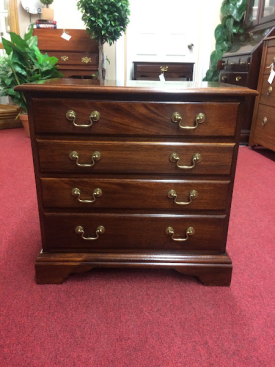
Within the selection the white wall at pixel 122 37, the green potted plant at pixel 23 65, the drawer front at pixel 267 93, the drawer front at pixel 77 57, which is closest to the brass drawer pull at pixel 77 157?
the green potted plant at pixel 23 65

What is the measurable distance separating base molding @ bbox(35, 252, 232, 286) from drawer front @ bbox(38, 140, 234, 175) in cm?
31

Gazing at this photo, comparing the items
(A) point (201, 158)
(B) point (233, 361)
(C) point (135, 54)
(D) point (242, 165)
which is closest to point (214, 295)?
(B) point (233, 361)

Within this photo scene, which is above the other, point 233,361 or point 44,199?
point 44,199

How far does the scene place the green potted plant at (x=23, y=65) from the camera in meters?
2.73

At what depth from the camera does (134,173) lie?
42.2 inches

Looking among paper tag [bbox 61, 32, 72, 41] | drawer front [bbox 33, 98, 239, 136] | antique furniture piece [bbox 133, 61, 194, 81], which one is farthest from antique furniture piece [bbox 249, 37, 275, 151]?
paper tag [bbox 61, 32, 72, 41]

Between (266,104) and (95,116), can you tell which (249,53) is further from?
(95,116)

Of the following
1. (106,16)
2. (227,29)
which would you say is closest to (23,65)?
(106,16)

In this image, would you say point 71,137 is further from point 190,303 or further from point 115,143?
point 190,303

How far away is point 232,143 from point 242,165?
1.63 metres

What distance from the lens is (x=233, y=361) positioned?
0.86m

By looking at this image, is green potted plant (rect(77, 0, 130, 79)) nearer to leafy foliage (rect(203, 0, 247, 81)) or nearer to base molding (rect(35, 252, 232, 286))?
leafy foliage (rect(203, 0, 247, 81))

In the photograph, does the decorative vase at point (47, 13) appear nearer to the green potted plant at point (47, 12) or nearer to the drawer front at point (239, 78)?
the green potted plant at point (47, 12)

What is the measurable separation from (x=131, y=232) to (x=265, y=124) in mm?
2059
